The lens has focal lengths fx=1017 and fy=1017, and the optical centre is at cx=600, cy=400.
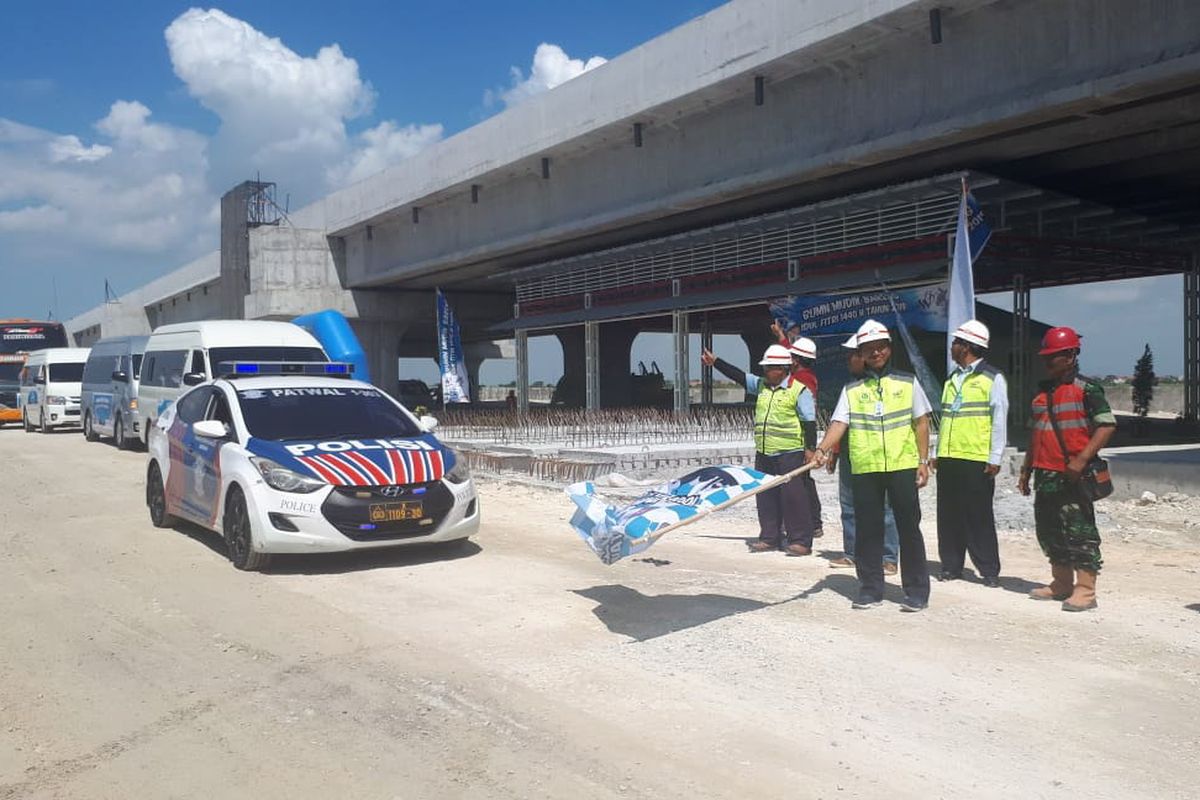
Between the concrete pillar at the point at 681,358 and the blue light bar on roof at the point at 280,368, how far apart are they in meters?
13.4

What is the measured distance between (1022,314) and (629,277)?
1103 cm

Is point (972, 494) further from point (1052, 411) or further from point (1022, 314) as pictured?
point (1022, 314)

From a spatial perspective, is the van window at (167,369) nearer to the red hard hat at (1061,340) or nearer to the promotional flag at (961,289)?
the promotional flag at (961,289)

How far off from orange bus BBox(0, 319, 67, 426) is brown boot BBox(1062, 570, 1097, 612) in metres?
34.0

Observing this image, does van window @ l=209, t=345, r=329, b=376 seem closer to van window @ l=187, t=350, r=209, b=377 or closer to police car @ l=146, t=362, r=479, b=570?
van window @ l=187, t=350, r=209, b=377

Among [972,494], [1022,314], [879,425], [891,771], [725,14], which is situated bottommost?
[891,771]

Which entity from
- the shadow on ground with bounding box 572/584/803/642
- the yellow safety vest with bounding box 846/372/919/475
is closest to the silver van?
the shadow on ground with bounding box 572/584/803/642

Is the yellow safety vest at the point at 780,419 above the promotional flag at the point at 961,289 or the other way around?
the other way around

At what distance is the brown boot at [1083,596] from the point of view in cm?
675

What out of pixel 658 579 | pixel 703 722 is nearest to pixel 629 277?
pixel 658 579

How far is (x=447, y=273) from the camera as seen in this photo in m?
33.1

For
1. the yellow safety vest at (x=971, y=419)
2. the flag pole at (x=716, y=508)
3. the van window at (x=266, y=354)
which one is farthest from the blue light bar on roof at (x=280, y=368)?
the yellow safety vest at (x=971, y=419)

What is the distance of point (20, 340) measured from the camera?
35.7 metres

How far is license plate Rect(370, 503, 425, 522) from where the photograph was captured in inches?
318
